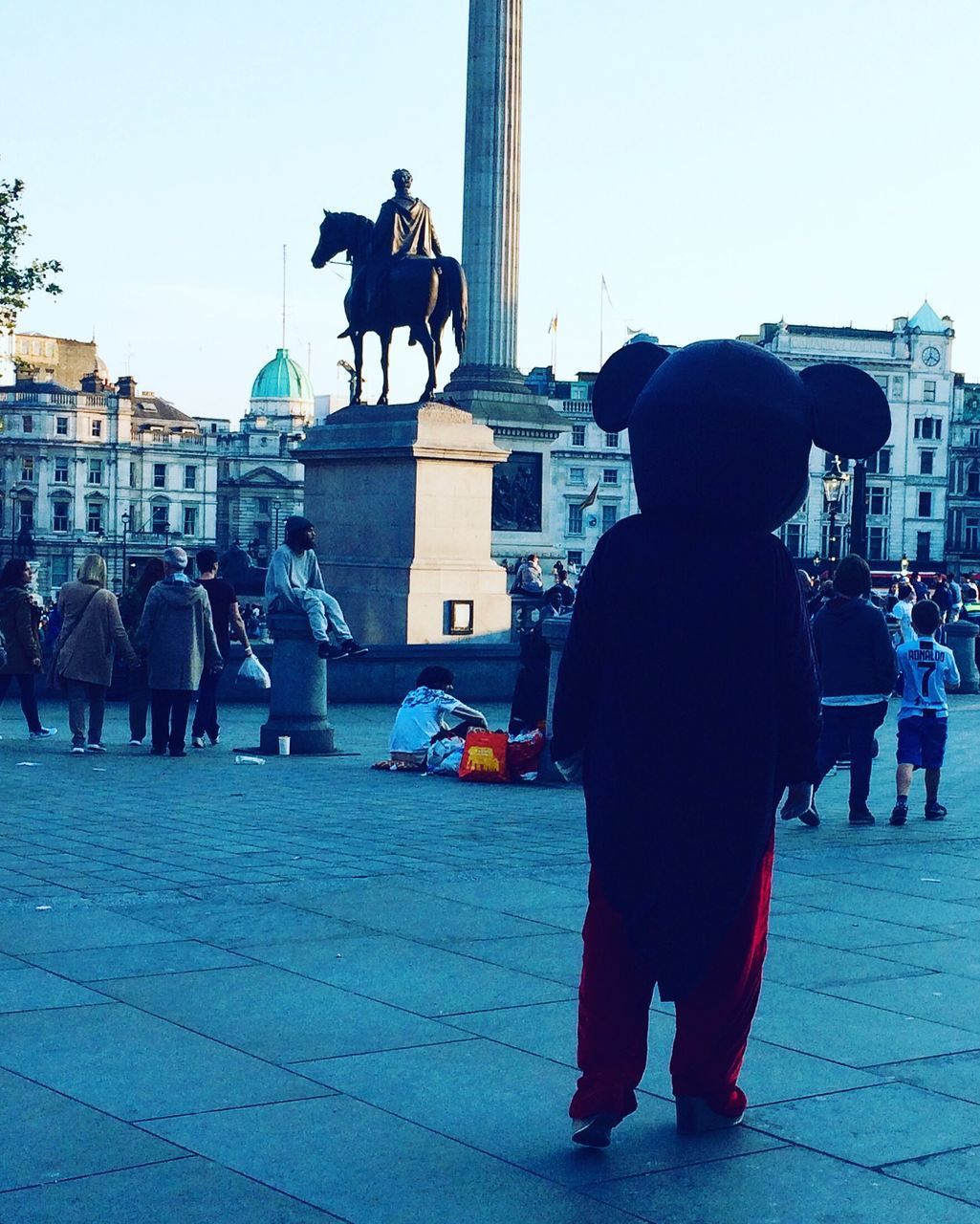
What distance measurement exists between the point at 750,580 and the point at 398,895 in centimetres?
386

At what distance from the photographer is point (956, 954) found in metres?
7.51

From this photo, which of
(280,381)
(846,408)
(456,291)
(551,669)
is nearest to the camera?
(846,408)

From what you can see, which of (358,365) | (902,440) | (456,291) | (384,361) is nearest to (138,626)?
(384,361)

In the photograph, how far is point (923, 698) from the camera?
12.5m

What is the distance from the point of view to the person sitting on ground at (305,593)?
15.7 metres

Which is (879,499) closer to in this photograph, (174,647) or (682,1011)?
(174,647)

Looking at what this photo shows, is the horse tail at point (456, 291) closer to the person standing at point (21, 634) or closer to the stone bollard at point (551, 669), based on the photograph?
the person standing at point (21, 634)

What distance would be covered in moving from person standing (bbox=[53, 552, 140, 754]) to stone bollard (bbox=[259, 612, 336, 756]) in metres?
1.20

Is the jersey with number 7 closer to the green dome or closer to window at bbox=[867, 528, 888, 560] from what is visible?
window at bbox=[867, 528, 888, 560]

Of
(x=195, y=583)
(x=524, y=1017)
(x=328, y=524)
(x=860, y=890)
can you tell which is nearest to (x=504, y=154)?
(x=328, y=524)

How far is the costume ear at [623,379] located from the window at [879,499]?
357ft

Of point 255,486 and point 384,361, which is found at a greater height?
point 255,486

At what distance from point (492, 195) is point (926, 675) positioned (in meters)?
25.9

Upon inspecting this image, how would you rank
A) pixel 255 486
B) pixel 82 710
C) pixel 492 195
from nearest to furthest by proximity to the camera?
1. pixel 82 710
2. pixel 492 195
3. pixel 255 486
